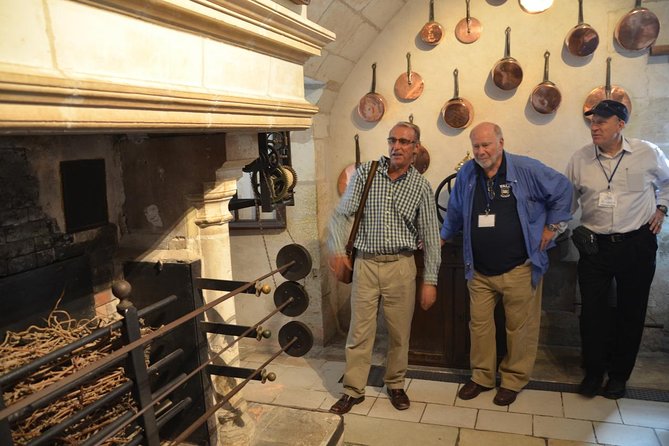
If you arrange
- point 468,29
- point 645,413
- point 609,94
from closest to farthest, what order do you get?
point 645,413 → point 609,94 → point 468,29

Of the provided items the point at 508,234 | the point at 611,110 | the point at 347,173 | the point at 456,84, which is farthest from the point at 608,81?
the point at 347,173

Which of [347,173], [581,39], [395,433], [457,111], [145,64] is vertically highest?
[581,39]

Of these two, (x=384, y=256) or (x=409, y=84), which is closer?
(x=384, y=256)

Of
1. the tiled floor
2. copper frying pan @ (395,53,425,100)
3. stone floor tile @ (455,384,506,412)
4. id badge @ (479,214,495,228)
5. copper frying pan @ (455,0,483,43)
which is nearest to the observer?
the tiled floor

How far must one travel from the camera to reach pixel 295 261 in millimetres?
2010

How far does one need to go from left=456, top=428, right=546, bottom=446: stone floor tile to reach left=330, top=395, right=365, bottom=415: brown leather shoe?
645 millimetres

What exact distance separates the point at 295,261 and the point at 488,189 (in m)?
1.35

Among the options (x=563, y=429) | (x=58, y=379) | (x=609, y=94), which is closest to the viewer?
(x=58, y=379)

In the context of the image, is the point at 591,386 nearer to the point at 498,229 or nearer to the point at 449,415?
the point at 449,415

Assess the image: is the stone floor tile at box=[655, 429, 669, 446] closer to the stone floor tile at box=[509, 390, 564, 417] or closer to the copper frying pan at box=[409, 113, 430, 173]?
the stone floor tile at box=[509, 390, 564, 417]

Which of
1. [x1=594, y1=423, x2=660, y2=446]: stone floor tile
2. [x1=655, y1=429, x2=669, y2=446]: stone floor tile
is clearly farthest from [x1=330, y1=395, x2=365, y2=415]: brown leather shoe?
[x1=655, y1=429, x2=669, y2=446]: stone floor tile

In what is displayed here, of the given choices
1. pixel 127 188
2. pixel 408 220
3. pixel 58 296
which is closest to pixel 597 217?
pixel 408 220

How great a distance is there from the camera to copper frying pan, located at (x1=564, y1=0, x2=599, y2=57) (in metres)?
3.34

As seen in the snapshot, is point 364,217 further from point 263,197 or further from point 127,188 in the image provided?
point 127,188
